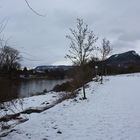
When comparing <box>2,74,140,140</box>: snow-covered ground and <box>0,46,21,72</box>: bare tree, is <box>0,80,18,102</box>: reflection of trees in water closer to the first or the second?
<box>0,46,21,72</box>: bare tree

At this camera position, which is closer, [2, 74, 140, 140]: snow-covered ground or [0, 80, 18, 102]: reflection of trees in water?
[0, 80, 18, 102]: reflection of trees in water

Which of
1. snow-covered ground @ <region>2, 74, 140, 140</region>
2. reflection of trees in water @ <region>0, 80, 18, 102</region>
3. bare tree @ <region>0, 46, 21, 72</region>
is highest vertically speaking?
bare tree @ <region>0, 46, 21, 72</region>

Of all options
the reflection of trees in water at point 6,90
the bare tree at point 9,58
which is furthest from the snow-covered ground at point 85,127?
the bare tree at point 9,58

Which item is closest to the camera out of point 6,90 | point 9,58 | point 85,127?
point 9,58

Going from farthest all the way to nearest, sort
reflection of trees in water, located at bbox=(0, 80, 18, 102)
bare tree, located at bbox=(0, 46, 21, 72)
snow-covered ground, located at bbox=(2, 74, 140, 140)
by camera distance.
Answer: snow-covered ground, located at bbox=(2, 74, 140, 140)
reflection of trees in water, located at bbox=(0, 80, 18, 102)
bare tree, located at bbox=(0, 46, 21, 72)

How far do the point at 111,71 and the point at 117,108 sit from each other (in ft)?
267

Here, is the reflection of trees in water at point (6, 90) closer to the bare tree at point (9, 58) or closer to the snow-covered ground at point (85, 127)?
the bare tree at point (9, 58)

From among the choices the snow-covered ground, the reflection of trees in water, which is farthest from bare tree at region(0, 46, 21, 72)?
the snow-covered ground

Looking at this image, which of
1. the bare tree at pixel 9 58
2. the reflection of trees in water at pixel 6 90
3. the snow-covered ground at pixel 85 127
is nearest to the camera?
the bare tree at pixel 9 58

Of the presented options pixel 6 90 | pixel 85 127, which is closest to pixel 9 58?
pixel 6 90

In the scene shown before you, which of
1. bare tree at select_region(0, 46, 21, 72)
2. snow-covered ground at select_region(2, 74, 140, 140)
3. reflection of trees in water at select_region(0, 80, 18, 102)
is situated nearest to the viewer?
bare tree at select_region(0, 46, 21, 72)

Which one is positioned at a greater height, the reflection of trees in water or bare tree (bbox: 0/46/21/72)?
bare tree (bbox: 0/46/21/72)

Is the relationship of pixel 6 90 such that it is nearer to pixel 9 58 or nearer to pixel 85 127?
pixel 9 58

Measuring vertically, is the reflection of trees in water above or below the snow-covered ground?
above
